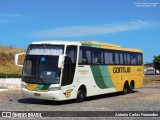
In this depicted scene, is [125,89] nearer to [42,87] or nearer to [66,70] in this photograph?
[66,70]

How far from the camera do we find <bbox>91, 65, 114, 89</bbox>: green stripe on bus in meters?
24.5

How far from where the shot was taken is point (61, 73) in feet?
67.7

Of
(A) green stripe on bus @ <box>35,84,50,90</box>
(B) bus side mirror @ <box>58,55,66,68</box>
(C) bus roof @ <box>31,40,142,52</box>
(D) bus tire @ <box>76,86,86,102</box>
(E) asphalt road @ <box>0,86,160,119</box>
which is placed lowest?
(E) asphalt road @ <box>0,86,160,119</box>

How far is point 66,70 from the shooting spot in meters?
21.1

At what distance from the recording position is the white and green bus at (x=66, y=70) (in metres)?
20.6

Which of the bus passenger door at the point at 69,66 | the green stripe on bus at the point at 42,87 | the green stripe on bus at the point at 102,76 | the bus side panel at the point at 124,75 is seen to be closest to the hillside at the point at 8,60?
the bus side panel at the point at 124,75

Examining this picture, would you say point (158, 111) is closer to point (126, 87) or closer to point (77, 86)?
point (77, 86)

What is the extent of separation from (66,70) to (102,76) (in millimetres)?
4900

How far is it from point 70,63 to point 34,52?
196 cm

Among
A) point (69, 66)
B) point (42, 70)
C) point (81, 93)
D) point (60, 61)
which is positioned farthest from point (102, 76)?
point (60, 61)

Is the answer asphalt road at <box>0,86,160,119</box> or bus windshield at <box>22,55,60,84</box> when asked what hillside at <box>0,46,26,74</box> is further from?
bus windshield at <box>22,55,60,84</box>

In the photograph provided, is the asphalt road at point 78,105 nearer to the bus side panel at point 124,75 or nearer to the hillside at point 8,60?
the bus side panel at point 124,75

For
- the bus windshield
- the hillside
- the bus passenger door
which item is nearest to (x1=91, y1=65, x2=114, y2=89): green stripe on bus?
the bus passenger door

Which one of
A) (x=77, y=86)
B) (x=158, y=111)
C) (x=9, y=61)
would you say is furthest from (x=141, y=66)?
(x=9, y=61)
